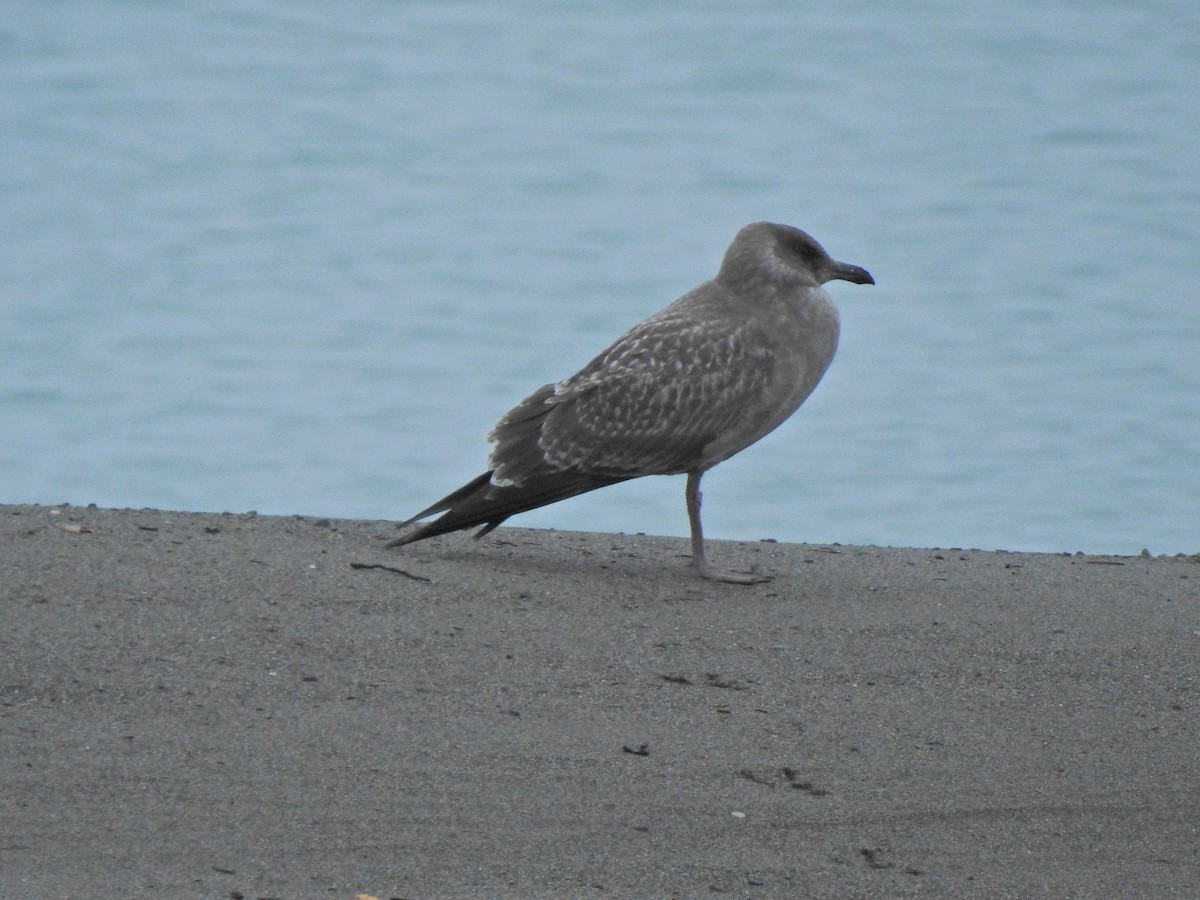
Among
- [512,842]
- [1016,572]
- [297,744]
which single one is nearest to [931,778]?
[512,842]

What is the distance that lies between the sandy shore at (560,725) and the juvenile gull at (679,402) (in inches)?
10.3

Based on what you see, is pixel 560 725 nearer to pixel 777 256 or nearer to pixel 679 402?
pixel 679 402

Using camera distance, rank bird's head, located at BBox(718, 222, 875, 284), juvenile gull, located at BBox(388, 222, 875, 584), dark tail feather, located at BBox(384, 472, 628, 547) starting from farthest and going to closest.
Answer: bird's head, located at BBox(718, 222, 875, 284)
juvenile gull, located at BBox(388, 222, 875, 584)
dark tail feather, located at BBox(384, 472, 628, 547)

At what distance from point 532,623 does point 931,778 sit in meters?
1.45

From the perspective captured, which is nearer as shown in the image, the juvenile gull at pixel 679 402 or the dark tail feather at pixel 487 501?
the dark tail feather at pixel 487 501

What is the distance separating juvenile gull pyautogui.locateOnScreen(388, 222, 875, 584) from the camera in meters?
6.49

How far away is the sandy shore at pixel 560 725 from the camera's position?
4.25 m

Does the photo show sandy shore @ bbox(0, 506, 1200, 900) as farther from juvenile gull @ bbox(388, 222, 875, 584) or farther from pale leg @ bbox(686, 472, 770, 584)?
juvenile gull @ bbox(388, 222, 875, 584)

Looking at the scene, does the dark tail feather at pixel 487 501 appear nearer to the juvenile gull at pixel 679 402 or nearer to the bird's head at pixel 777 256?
the juvenile gull at pixel 679 402

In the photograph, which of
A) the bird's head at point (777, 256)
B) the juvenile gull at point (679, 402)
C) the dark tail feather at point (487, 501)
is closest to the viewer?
the dark tail feather at point (487, 501)

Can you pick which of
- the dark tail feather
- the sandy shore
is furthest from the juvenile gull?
the sandy shore

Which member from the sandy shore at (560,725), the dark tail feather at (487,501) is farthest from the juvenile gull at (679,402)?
the sandy shore at (560,725)

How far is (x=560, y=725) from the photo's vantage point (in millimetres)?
4988

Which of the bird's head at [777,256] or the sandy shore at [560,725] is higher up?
the bird's head at [777,256]
